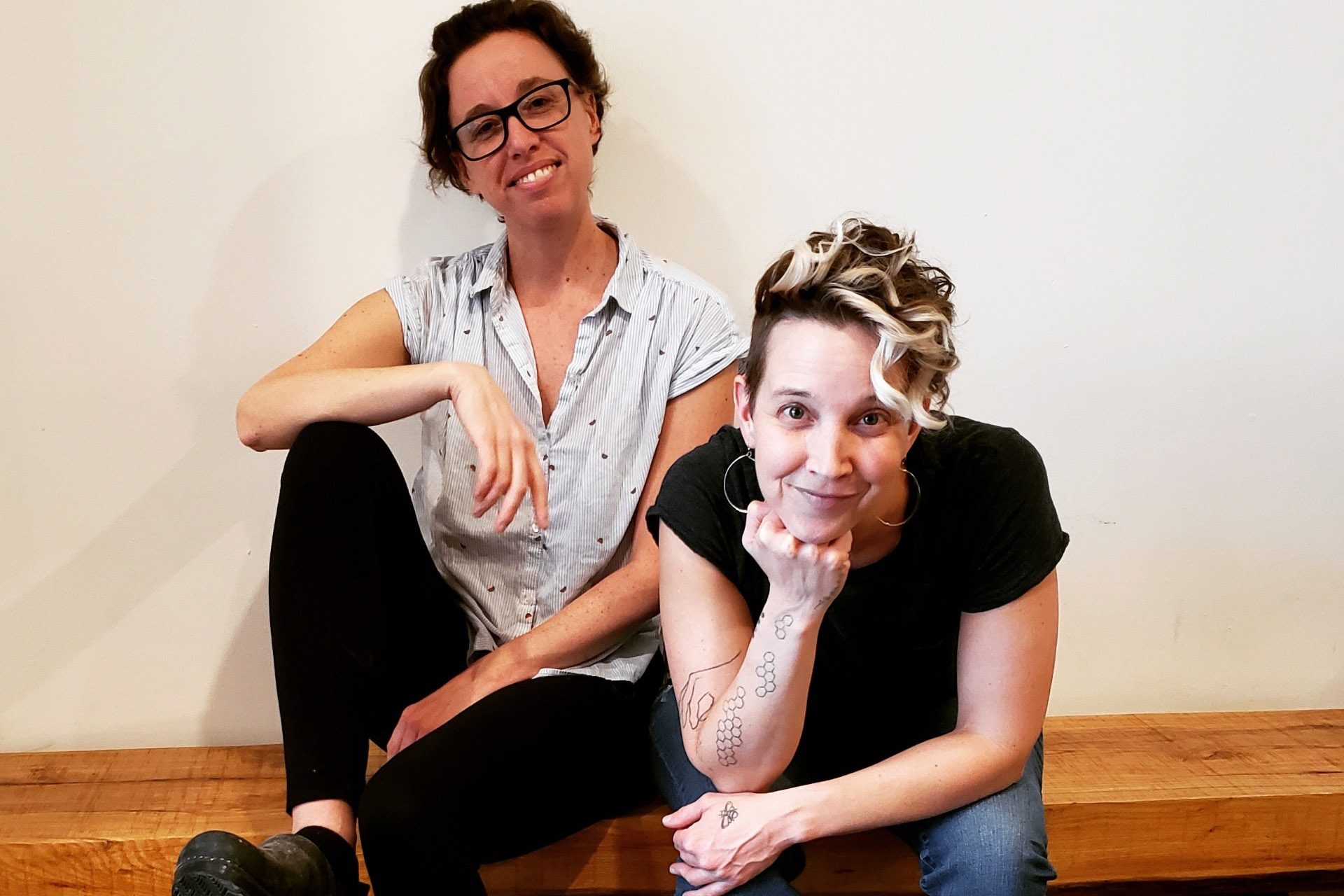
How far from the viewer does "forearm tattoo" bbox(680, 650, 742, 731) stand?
1233 millimetres

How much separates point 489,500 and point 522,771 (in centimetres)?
32

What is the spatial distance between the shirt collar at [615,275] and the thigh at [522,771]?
0.53 metres

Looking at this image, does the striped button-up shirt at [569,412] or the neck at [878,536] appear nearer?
the neck at [878,536]

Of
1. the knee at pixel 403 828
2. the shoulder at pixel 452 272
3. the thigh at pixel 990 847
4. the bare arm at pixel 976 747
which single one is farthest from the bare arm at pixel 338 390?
the thigh at pixel 990 847

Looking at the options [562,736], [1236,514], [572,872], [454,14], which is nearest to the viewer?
[562,736]

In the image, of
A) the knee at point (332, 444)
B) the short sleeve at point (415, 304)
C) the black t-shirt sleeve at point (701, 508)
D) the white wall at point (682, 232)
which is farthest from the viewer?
the white wall at point (682, 232)

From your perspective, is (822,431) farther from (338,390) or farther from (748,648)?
(338,390)

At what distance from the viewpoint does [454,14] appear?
1642 millimetres

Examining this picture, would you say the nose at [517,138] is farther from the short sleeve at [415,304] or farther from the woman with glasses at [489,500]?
the short sleeve at [415,304]

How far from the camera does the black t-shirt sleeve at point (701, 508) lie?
126 cm

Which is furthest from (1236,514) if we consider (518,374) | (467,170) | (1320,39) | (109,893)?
(109,893)

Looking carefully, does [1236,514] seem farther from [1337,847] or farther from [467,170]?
[467,170]

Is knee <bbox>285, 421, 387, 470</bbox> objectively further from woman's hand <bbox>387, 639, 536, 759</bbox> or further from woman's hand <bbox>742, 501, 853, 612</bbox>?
woman's hand <bbox>742, 501, 853, 612</bbox>

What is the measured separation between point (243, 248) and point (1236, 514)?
1.71 metres
